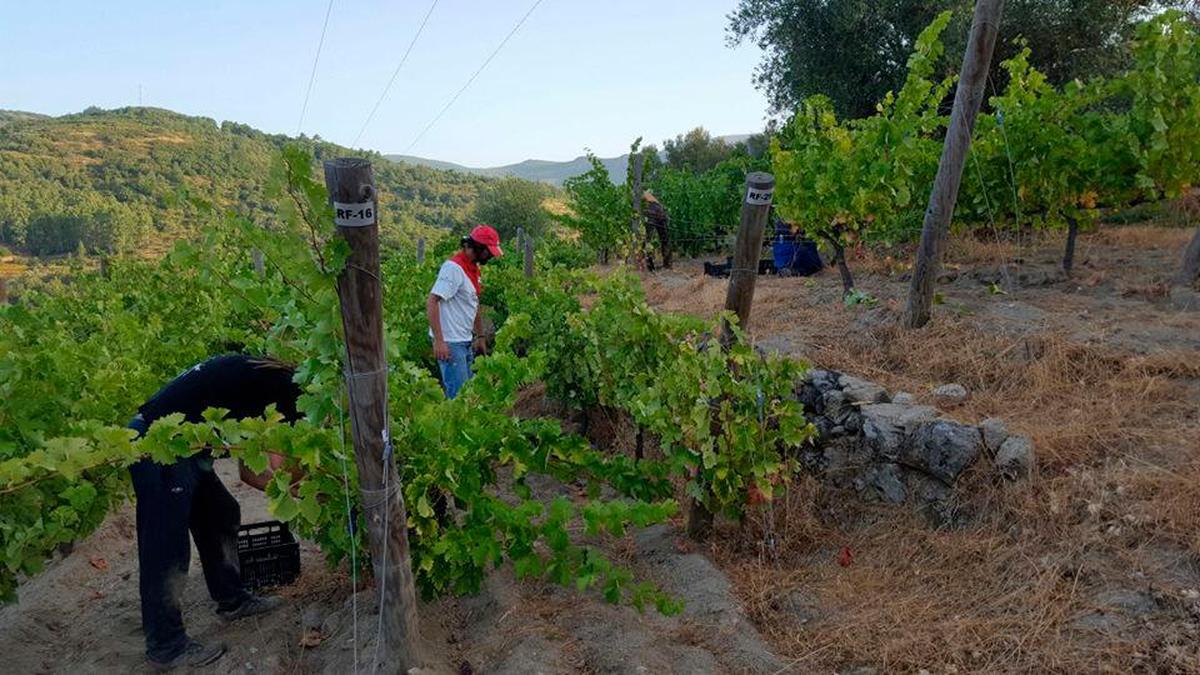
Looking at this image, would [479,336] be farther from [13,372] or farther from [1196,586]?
[1196,586]

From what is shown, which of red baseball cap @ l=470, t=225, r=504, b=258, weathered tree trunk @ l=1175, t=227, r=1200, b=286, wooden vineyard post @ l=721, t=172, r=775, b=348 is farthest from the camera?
weathered tree trunk @ l=1175, t=227, r=1200, b=286

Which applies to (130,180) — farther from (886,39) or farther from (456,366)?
(456,366)

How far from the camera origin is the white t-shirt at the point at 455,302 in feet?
19.2

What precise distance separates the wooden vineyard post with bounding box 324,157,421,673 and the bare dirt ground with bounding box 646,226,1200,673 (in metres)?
1.63

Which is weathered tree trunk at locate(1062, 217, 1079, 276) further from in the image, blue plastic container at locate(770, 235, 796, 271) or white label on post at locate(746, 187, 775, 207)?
white label on post at locate(746, 187, 775, 207)

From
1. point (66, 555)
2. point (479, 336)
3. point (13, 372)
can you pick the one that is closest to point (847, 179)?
point (479, 336)

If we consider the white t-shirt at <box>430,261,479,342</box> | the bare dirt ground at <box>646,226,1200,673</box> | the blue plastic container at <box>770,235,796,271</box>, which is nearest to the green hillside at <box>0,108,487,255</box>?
the blue plastic container at <box>770,235,796,271</box>

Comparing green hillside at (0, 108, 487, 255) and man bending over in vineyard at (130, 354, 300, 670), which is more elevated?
green hillside at (0, 108, 487, 255)

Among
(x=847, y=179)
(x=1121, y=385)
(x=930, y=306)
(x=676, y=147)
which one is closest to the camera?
(x=1121, y=385)

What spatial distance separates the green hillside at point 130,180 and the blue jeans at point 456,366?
3148cm

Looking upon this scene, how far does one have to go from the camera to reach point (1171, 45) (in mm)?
6828

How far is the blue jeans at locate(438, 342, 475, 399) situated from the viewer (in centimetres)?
610

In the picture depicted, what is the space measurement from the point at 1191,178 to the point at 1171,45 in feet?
4.00

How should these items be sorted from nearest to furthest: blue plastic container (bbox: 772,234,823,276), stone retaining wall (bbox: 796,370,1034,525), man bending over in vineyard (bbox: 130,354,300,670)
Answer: man bending over in vineyard (bbox: 130,354,300,670)
stone retaining wall (bbox: 796,370,1034,525)
blue plastic container (bbox: 772,234,823,276)
